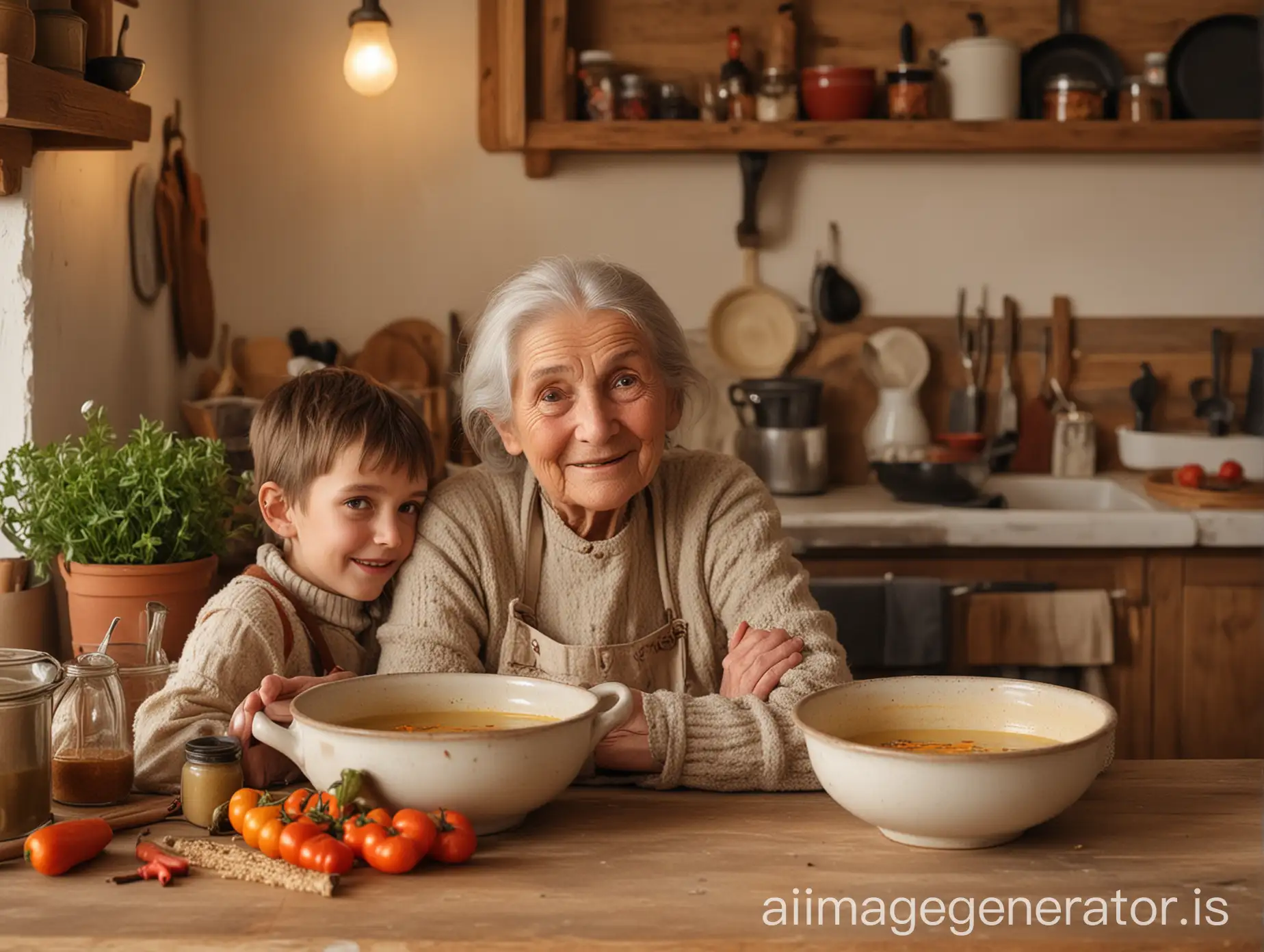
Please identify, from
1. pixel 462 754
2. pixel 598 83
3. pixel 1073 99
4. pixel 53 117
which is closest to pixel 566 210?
pixel 598 83

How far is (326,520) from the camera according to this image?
5.96 ft

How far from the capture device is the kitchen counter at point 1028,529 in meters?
3.28

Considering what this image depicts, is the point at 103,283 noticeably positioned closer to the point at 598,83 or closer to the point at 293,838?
the point at 598,83

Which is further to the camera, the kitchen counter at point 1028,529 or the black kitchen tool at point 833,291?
the black kitchen tool at point 833,291

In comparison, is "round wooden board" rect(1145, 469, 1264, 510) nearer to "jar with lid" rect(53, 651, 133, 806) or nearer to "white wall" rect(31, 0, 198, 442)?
"white wall" rect(31, 0, 198, 442)

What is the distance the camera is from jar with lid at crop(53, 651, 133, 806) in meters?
1.47

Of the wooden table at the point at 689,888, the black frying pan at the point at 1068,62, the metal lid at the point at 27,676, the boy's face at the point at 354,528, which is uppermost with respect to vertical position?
the black frying pan at the point at 1068,62

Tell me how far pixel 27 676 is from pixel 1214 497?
2.81 metres

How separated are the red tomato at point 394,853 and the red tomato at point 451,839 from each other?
25 mm

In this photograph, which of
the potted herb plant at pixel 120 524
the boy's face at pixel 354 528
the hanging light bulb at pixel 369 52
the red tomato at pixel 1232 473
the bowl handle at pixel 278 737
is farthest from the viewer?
the hanging light bulb at pixel 369 52

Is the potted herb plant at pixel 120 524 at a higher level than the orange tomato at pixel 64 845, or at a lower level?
higher

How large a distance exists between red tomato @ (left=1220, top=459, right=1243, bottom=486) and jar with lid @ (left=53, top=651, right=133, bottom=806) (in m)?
2.78

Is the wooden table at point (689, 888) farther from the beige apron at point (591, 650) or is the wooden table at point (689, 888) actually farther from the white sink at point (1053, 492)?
the white sink at point (1053, 492)

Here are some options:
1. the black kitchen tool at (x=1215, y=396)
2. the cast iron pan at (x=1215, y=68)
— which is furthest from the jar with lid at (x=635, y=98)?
the black kitchen tool at (x=1215, y=396)
